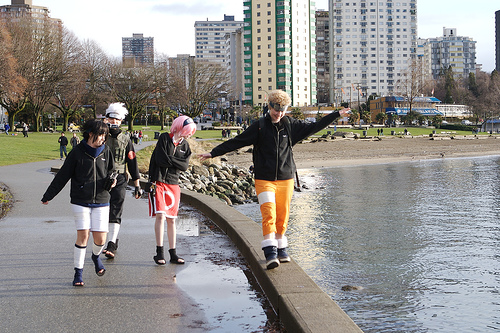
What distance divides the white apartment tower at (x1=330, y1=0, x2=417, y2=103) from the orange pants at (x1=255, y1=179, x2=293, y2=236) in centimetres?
16360

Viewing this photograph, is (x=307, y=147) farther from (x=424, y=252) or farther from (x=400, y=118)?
(x=400, y=118)

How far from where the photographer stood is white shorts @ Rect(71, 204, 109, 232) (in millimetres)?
5719

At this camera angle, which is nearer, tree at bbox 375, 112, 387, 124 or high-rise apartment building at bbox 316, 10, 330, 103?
tree at bbox 375, 112, 387, 124

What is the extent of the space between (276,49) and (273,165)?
13464 centimetres

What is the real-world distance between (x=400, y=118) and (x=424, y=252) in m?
94.6

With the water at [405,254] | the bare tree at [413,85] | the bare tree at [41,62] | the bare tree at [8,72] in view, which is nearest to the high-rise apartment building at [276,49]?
the bare tree at [413,85]

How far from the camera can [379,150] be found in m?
55.3

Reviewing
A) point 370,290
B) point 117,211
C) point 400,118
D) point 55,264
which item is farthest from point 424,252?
point 400,118

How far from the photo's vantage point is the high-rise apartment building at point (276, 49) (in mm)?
136750

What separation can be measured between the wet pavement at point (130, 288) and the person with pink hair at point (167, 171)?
0.59 m

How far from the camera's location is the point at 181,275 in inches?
243

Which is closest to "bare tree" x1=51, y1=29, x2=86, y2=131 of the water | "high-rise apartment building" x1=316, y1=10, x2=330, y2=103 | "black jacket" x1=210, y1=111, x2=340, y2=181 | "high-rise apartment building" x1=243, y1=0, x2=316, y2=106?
the water

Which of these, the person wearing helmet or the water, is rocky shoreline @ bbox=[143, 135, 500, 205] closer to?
the water

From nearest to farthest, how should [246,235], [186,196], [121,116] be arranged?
[121,116]
[246,235]
[186,196]
